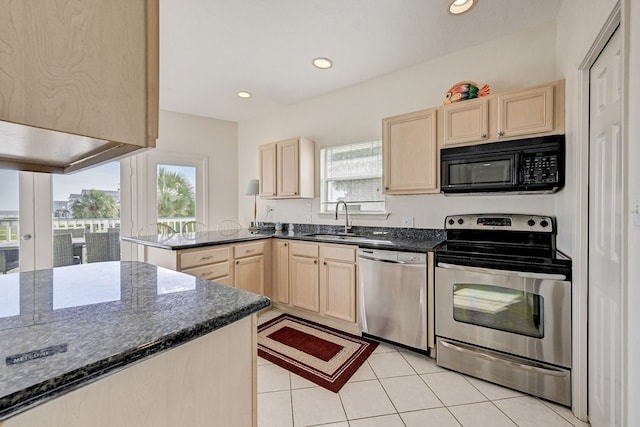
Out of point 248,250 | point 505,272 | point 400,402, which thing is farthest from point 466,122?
point 248,250

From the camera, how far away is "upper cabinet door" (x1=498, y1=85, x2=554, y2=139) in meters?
2.03

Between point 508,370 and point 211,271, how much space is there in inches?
100.0

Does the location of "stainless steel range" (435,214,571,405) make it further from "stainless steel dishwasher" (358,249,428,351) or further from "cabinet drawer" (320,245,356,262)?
"cabinet drawer" (320,245,356,262)

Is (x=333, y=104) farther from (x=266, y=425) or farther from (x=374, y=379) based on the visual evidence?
(x=266, y=425)

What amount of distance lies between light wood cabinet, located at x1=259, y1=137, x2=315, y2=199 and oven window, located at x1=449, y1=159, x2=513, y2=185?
177cm

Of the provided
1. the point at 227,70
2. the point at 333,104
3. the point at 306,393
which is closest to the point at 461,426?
the point at 306,393

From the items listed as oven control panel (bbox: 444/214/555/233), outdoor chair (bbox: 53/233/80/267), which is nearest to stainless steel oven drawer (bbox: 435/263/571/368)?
oven control panel (bbox: 444/214/555/233)

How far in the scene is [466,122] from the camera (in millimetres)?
2348

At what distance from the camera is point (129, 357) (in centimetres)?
62

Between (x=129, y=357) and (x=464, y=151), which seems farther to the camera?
(x=464, y=151)

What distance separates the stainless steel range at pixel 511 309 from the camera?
70.7 inches

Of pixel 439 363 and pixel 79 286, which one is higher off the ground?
pixel 79 286

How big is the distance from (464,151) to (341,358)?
199 cm

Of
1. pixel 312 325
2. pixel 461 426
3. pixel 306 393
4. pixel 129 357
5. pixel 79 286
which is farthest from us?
pixel 312 325
